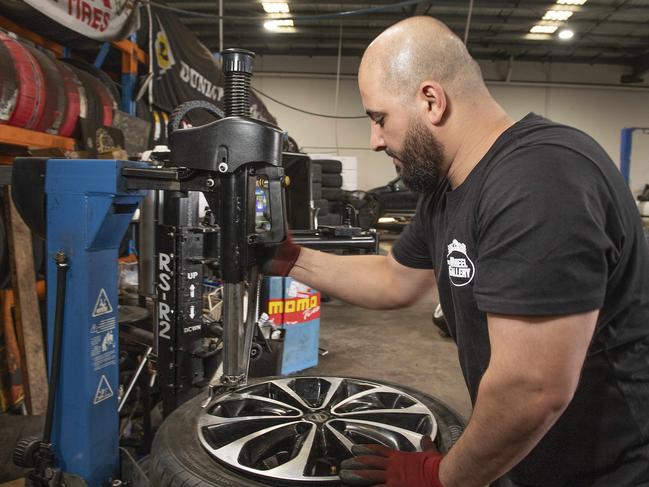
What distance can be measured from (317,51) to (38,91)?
9656 mm

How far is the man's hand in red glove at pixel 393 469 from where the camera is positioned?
905mm

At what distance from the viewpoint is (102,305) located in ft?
4.16

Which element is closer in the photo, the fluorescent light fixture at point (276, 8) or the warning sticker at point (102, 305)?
the warning sticker at point (102, 305)

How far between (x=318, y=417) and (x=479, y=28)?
9.84 meters

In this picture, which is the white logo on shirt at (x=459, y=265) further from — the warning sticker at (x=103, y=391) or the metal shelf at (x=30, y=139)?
the metal shelf at (x=30, y=139)

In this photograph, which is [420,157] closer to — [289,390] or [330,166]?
[289,390]

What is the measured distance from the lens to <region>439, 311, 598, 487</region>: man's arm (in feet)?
2.52

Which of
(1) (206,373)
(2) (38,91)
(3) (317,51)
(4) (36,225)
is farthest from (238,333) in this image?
(3) (317,51)

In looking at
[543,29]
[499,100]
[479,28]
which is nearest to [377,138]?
[479,28]

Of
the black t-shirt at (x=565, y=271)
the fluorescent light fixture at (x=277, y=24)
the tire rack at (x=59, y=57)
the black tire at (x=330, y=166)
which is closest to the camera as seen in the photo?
the black t-shirt at (x=565, y=271)

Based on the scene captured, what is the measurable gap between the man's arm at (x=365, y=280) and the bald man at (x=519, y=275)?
8.4 inches

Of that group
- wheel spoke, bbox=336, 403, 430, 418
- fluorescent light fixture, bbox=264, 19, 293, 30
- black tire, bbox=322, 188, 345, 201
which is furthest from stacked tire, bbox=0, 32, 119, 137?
fluorescent light fixture, bbox=264, 19, 293, 30

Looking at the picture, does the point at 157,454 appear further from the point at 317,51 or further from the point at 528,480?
the point at 317,51

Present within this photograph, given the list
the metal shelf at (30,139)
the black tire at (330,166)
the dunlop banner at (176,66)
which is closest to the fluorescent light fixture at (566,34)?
the black tire at (330,166)
